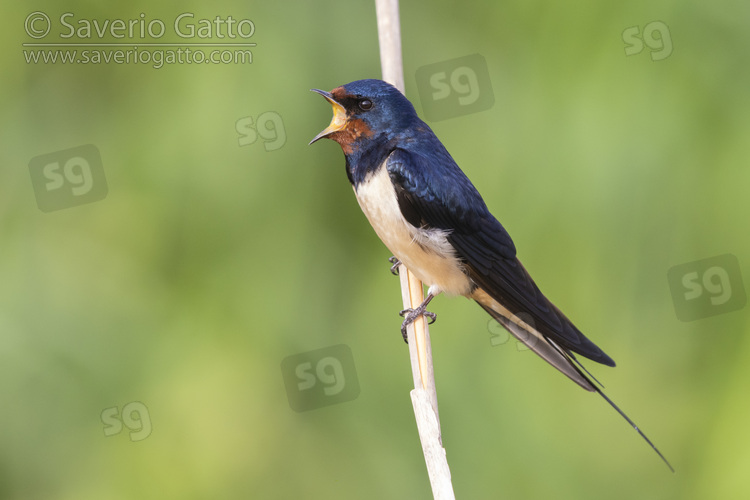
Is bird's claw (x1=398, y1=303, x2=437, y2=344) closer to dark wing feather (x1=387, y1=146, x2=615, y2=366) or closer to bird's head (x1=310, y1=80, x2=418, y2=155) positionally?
dark wing feather (x1=387, y1=146, x2=615, y2=366)

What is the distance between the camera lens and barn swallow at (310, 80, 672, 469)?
1412mm

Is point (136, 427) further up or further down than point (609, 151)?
further down

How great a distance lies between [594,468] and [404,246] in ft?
2.16

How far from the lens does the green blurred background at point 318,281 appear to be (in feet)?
5.33

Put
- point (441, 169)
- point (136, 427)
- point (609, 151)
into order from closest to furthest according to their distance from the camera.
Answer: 1. point (441, 169)
2. point (136, 427)
3. point (609, 151)

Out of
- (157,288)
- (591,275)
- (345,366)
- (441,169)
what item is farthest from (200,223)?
(591,275)

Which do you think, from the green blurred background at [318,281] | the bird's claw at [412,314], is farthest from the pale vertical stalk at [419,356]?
the green blurred background at [318,281]

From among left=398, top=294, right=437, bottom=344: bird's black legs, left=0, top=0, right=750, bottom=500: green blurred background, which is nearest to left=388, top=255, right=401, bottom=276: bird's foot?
left=0, top=0, right=750, bottom=500: green blurred background

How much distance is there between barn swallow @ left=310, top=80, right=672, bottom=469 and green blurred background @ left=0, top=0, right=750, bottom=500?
182 mm

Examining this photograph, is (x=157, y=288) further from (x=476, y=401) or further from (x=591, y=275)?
(x=591, y=275)

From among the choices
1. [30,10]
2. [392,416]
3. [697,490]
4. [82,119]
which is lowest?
[697,490]

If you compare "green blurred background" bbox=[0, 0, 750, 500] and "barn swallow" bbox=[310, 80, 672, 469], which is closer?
"barn swallow" bbox=[310, 80, 672, 469]

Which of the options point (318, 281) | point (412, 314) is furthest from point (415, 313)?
point (318, 281)

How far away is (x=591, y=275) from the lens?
1.67 meters
